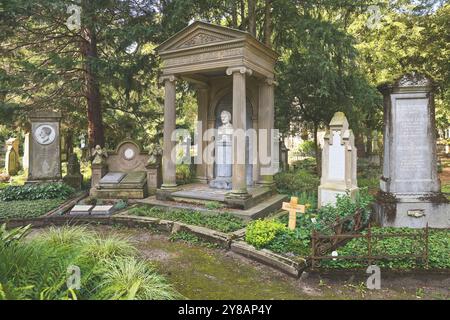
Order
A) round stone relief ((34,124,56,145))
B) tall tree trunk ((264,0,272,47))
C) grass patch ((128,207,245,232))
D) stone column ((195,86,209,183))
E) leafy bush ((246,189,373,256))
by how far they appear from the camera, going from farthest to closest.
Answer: tall tree trunk ((264,0,272,47)) → round stone relief ((34,124,56,145)) → stone column ((195,86,209,183)) → grass patch ((128,207,245,232)) → leafy bush ((246,189,373,256))

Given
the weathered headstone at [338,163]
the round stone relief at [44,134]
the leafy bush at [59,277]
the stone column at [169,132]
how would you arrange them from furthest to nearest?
the round stone relief at [44,134] → the stone column at [169,132] → the weathered headstone at [338,163] → the leafy bush at [59,277]

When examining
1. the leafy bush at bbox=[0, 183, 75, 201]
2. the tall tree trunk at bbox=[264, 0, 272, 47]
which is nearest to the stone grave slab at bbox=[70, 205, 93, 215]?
the leafy bush at bbox=[0, 183, 75, 201]

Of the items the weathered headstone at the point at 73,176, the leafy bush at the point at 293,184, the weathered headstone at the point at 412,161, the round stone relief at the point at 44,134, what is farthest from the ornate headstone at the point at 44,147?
the weathered headstone at the point at 412,161

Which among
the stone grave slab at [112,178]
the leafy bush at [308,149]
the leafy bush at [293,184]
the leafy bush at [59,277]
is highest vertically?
the leafy bush at [308,149]

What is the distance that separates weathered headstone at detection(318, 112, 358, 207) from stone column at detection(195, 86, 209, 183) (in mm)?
4401

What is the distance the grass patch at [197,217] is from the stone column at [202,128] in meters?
3.09

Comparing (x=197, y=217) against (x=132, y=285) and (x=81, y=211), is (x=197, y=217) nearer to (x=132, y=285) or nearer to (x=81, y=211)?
(x=81, y=211)

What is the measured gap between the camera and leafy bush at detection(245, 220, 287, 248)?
5809mm

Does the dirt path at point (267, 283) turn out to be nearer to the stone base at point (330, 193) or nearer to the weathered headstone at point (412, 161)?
the weathered headstone at point (412, 161)

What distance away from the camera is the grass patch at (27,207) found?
8.55m

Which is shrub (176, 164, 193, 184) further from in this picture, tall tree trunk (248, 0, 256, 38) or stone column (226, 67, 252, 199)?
tall tree trunk (248, 0, 256, 38)
